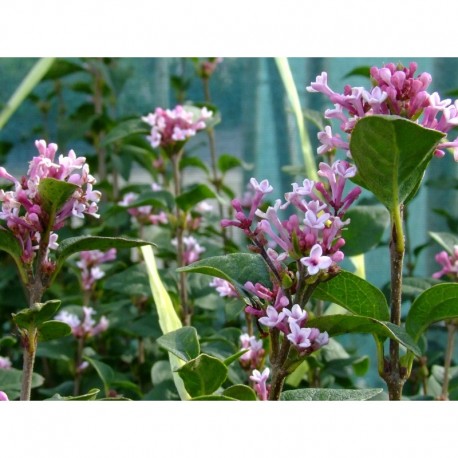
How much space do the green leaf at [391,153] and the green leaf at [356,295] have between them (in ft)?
0.23

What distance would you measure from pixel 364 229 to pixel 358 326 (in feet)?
1.64

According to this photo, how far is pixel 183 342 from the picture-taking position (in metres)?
0.73

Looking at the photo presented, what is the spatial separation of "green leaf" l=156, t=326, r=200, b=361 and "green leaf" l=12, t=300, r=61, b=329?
0.33ft

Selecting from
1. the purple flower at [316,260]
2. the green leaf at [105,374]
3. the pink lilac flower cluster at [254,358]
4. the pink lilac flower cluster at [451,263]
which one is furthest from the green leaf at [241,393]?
the pink lilac flower cluster at [451,263]

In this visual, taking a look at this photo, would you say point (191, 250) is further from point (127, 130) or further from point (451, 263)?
point (451, 263)

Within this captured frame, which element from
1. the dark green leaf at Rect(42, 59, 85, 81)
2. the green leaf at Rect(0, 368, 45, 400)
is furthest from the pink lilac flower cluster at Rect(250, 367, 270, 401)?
the dark green leaf at Rect(42, 59, 85, 81)

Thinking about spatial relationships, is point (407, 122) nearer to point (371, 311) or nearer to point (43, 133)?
point (371, 311)

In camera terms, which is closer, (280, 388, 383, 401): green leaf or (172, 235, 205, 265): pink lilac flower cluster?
(280, 388, 383, 401): green leaf

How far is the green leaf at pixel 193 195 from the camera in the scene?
1.27m

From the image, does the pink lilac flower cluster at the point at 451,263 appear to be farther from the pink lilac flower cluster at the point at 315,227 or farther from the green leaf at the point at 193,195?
the pink lilac flower cluster at the point at 315,227

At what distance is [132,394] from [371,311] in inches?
21.0

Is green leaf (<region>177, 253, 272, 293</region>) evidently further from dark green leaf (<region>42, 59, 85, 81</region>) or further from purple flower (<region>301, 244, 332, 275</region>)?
dark green leaf (<region>42, 59, 85, 81</region>)

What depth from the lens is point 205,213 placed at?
1773 millimetres

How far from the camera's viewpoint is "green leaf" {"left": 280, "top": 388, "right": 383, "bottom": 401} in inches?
24.0
